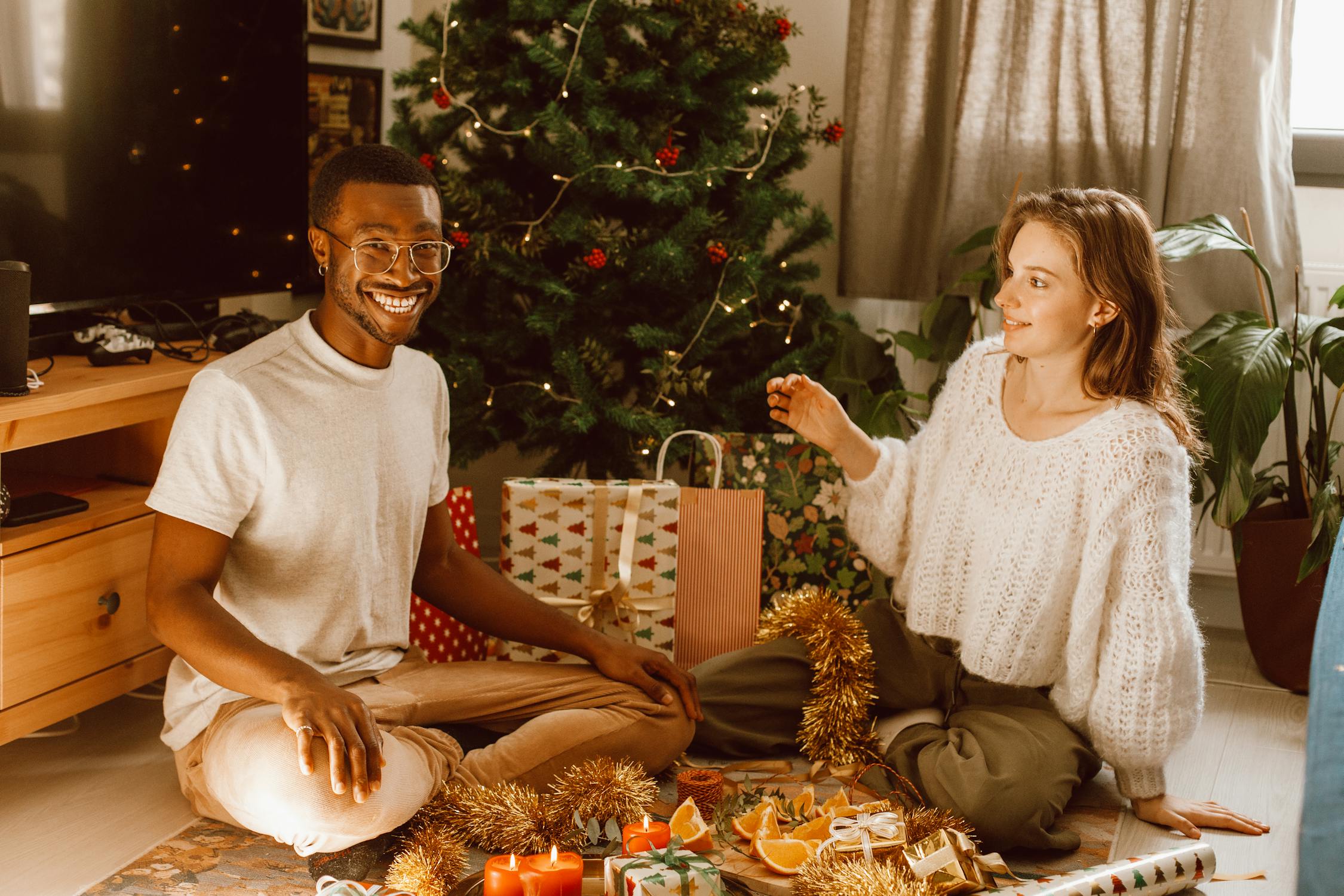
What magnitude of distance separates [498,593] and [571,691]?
20cm

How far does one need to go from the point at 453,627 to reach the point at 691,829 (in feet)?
2.66

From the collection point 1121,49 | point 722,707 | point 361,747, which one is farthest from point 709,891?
point 1121,49

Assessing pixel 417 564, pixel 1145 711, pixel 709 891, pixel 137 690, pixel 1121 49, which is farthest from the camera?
pixel 1121 49

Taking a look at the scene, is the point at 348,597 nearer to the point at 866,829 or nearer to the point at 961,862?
the point at 866,829

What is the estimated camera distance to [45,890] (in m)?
1.60

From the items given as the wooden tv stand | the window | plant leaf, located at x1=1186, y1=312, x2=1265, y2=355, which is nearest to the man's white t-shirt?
the wooden tv stand

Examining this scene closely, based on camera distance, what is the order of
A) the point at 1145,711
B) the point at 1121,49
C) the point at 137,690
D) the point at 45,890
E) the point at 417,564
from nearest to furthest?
the point at 45,890 → the point at 1145,711 → the point at 417,564 → the point at 137,690 → the point at 1121,49

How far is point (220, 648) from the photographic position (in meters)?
1.52

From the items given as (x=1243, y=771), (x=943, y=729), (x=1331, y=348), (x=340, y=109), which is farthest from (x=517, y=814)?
(x=340, y=109)

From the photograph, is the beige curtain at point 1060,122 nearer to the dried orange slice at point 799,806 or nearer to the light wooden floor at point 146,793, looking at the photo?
the light wooden floor at point 146,793

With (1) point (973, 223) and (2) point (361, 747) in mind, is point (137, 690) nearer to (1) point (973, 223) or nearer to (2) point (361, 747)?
(2) point (361, 747)

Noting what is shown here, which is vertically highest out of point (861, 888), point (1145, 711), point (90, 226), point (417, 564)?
point (90, 226)

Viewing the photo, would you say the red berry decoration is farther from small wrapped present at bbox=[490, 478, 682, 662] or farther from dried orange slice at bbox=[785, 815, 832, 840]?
dried orange slice at bbox=[785, 815, 832, 840]

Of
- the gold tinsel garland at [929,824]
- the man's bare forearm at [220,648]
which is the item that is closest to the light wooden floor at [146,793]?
the gold tinsel garland at [929,824]
